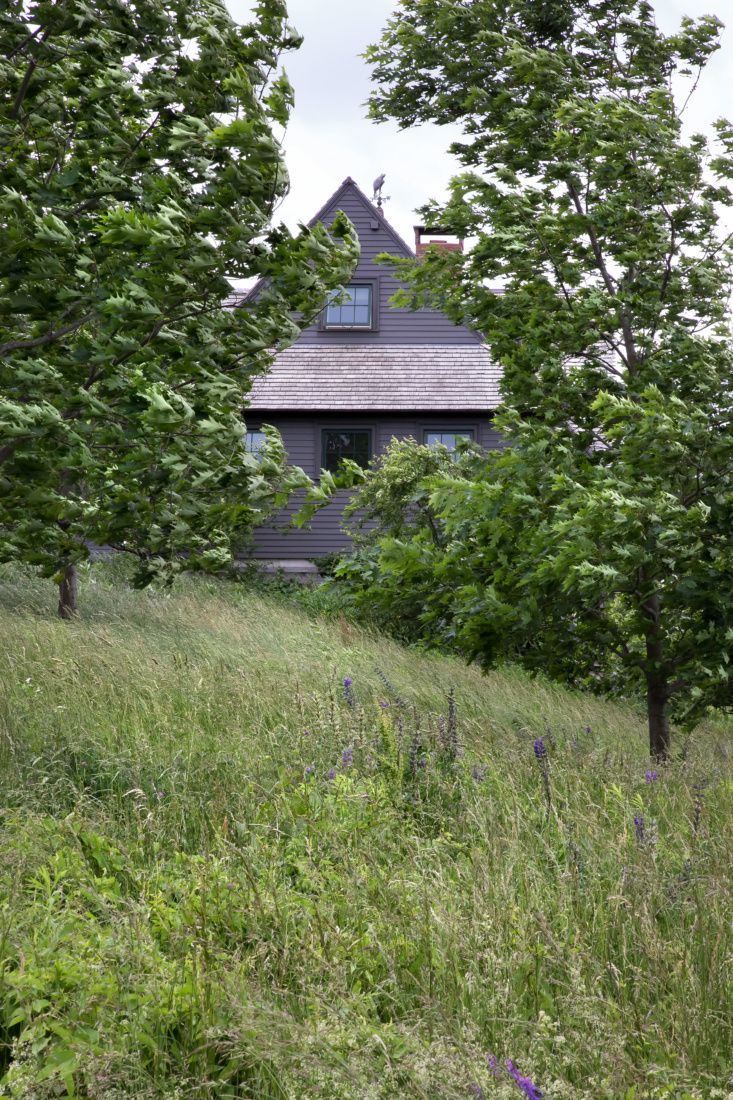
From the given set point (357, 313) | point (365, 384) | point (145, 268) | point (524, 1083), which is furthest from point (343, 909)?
point (357, 313)

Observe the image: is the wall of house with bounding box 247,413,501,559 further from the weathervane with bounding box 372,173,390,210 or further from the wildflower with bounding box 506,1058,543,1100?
the wildflower with bounding box 506,1058,543,1100

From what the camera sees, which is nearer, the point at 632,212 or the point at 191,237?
the point at 191,237

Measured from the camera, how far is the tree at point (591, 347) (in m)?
6.00

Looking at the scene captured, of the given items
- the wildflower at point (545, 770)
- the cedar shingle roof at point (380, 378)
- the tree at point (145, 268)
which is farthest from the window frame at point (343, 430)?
the wildflower at point (545, 770)

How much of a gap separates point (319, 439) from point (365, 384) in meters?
1.62

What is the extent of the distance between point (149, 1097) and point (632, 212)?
20.3 feet

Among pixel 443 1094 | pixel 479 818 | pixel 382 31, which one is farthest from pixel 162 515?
pixel 382 31

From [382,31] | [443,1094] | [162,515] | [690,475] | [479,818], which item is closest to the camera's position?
[443,1094]

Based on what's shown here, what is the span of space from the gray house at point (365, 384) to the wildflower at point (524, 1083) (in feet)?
62.3

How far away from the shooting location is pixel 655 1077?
2.54 meters

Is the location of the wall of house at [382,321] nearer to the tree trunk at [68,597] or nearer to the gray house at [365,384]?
the gray house at [365,384]

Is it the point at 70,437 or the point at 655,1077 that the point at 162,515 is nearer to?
the point at 70,437

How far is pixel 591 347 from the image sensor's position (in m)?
7.64

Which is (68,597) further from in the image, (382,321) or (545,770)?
(545,770)
